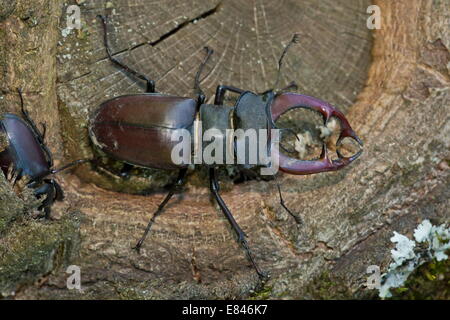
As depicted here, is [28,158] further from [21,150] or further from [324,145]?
[324,145]

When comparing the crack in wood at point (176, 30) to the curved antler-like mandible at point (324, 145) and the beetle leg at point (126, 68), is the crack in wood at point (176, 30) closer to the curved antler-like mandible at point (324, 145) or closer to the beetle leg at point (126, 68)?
the beetle leg at point (126, 68)

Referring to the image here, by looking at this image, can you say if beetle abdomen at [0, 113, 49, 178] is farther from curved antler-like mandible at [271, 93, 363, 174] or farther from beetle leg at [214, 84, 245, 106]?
curved antler-like mandible at [271, 93, 363, 174]

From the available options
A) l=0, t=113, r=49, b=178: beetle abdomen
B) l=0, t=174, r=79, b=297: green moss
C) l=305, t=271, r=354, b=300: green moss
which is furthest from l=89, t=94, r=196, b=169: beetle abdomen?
l=305, t=271, r=354, b=300: green moss

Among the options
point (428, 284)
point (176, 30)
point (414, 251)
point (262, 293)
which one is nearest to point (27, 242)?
point (262, 293)

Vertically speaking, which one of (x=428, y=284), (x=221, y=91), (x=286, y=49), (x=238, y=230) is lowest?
(x=428, y=284)

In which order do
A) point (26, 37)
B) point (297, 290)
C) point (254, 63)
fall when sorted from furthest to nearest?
point (254, 63), point (297, 290), point (26, 37)
